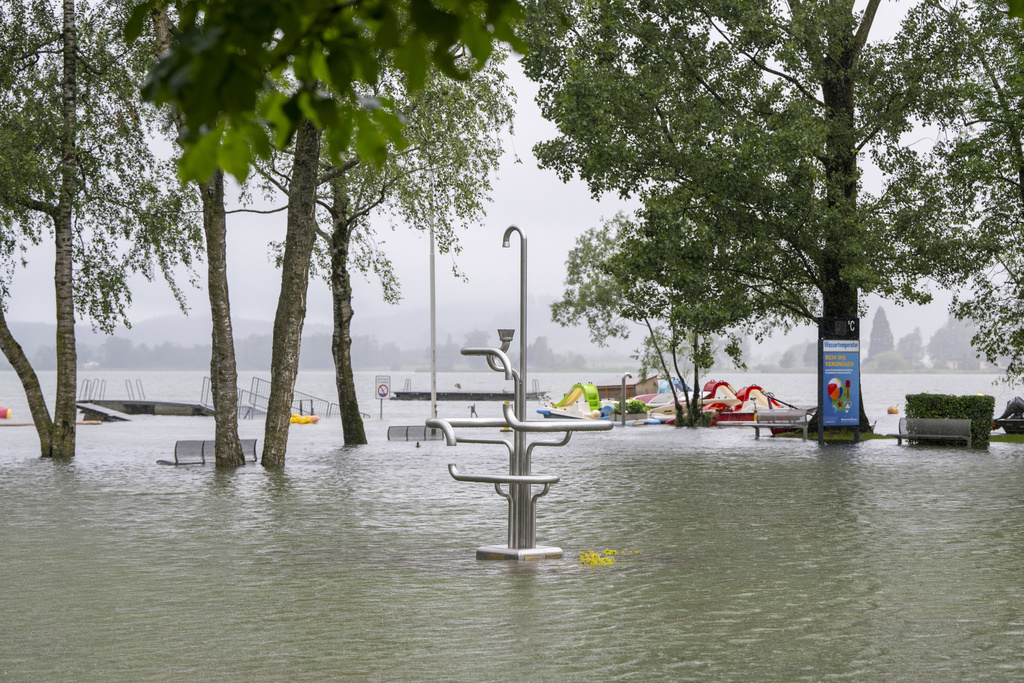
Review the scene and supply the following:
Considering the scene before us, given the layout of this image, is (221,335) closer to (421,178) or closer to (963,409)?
(421,178)

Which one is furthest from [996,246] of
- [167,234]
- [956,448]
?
[167,234]

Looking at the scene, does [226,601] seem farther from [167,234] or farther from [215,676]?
[167,234]

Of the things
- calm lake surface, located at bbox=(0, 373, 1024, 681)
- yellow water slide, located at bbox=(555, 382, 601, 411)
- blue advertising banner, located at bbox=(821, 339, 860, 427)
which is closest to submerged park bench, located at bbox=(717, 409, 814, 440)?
blue advertising banner, located at bbox=(821, 339, 860, 427)

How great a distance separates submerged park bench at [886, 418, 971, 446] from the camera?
2636 cm

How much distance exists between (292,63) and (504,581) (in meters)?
6.32

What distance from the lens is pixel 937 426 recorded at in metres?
26.8

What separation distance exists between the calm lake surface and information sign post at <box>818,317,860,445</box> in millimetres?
9003

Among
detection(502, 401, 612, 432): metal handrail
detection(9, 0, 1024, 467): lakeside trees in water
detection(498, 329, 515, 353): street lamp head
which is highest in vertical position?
detection(9, 0, 1024, 467): lakeside trees in water

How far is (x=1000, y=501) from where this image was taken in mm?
14875

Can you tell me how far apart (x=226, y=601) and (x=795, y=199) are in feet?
66.4

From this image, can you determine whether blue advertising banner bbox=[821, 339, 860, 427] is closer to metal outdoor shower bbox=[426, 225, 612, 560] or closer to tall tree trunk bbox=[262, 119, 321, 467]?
tall tree trunk bbox=[262, 119, 321, 467]

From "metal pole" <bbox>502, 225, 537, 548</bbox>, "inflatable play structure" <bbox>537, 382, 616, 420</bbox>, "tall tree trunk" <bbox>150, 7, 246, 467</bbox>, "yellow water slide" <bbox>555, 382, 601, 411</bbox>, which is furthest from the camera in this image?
"yellow water slide" <bbox>555, 382, 601, 411</bbox>

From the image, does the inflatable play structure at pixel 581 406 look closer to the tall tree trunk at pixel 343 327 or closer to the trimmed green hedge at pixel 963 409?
the tall tree trunk at pixel 343 327

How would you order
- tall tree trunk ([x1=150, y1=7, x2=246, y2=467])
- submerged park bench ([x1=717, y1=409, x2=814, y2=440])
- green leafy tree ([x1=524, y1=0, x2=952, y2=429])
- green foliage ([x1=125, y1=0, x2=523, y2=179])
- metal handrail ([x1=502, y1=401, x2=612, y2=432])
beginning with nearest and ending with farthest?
green foliage ([x1=125, y1=0, x2=523, y2=179]) → metal handrail ([x1=502, y1=401, x2=612, y2=432]) → tall tree trunk ([x1=150, y1=7, x2=246, y2=467]) → green leafy tree ([x1=524, y1=0, x2=952, y2=429]) → submerged park bench ([x1=717, y1=409, x2=814, y2=440])
